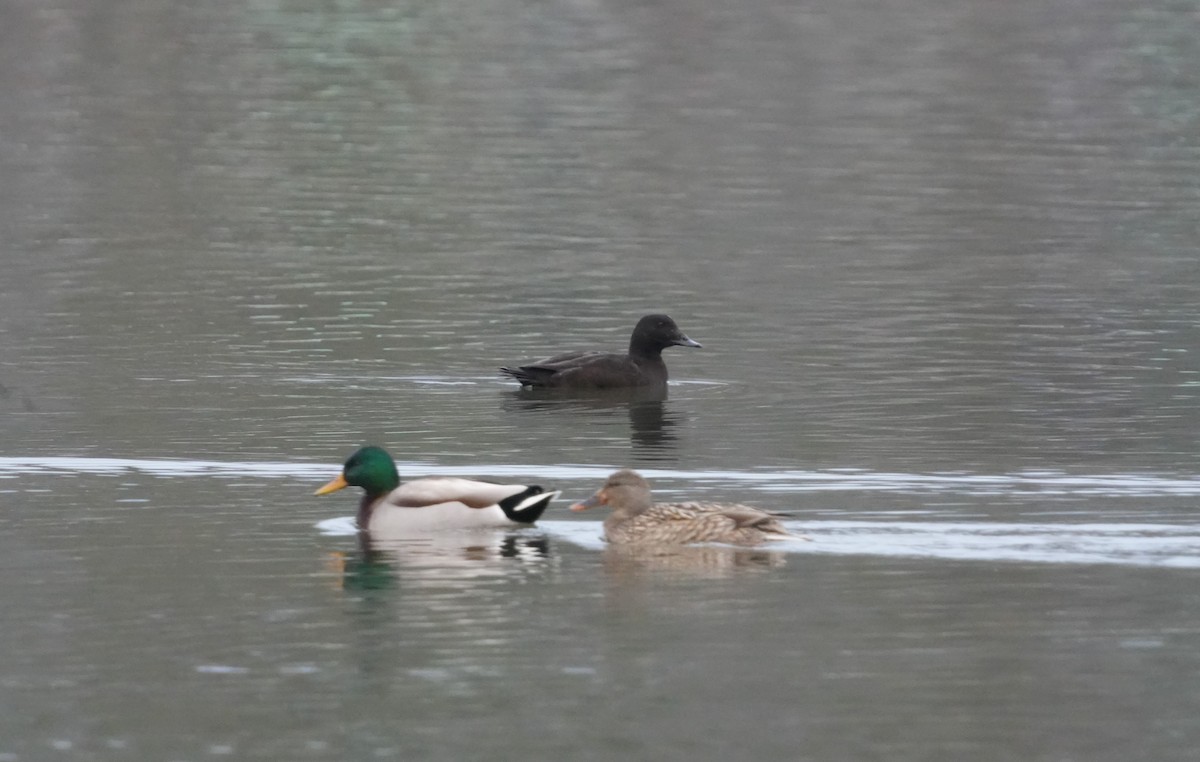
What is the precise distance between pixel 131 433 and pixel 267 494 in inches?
113

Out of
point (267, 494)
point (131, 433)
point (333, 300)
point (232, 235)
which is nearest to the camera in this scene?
point (267, 494)

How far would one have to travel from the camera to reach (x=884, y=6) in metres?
66.1

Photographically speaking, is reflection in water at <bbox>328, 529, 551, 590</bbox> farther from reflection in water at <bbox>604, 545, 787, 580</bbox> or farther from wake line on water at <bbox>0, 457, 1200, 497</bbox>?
wake line on water at <bbox>0, 457, 1200, 497</bbox>

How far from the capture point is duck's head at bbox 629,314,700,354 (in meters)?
21.6

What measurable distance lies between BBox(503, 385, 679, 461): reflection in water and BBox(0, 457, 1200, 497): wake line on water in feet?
5.91

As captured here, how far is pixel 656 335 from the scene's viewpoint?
21.6 metres

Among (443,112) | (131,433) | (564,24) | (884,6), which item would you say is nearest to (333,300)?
(131,433)

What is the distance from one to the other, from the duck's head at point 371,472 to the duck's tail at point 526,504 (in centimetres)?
82

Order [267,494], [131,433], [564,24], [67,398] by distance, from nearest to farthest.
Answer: [267,494], [131,433], [67,398], [564,24]

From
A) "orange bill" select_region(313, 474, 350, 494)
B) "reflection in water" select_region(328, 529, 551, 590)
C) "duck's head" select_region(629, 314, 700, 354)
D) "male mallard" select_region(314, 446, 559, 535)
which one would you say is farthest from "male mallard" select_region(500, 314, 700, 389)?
"reflection in water" select_region(328, 529, 551, 590)

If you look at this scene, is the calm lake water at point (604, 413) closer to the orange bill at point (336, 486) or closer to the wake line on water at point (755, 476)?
the wake line on water at point (755, 476)

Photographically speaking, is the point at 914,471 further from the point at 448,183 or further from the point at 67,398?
the point at 448,183

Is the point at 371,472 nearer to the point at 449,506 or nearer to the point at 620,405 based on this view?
the point at 449,506

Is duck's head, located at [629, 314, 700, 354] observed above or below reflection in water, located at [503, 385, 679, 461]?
above
